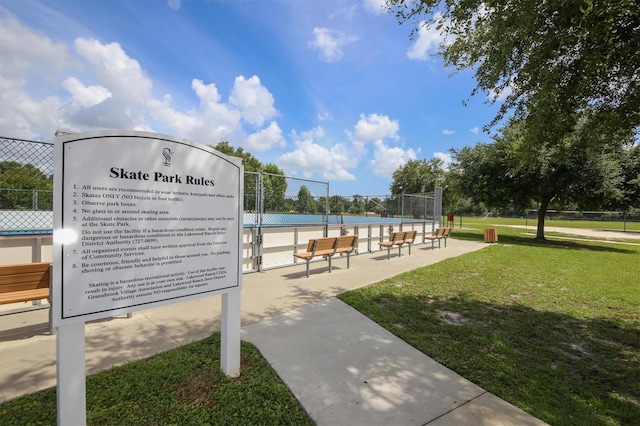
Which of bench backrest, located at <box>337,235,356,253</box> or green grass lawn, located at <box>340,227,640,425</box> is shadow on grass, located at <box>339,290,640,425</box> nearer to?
green grass lawn, located at <box>340,227,640,425</box>

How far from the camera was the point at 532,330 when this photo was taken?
15.0 ft

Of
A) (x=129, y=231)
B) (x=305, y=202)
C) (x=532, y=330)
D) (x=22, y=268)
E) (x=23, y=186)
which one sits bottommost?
(x=532, y=330)

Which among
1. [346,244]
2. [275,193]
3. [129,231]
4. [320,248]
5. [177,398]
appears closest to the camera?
[129,231]

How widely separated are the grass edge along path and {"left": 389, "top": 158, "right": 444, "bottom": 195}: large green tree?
37.5 metres

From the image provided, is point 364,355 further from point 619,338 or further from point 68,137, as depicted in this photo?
point 619,338

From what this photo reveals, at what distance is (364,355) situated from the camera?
3611 millimetres

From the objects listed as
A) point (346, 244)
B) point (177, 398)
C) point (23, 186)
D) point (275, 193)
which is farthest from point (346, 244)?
point (23, 186)

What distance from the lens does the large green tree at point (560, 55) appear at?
3.60 metres

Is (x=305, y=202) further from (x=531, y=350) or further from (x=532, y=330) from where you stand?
(x=531, y=350)

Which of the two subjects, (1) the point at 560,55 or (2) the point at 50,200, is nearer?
(1) the point at 560,55

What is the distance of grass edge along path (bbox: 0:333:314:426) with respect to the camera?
97.1 inches

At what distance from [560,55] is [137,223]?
4.88 m

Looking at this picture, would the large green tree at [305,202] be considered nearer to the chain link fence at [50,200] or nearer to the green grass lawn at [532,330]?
the chain link fence at [50,200]

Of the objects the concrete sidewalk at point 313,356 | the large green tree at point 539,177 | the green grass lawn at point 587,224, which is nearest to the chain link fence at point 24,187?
the concrete sidewalk at point 313,356
